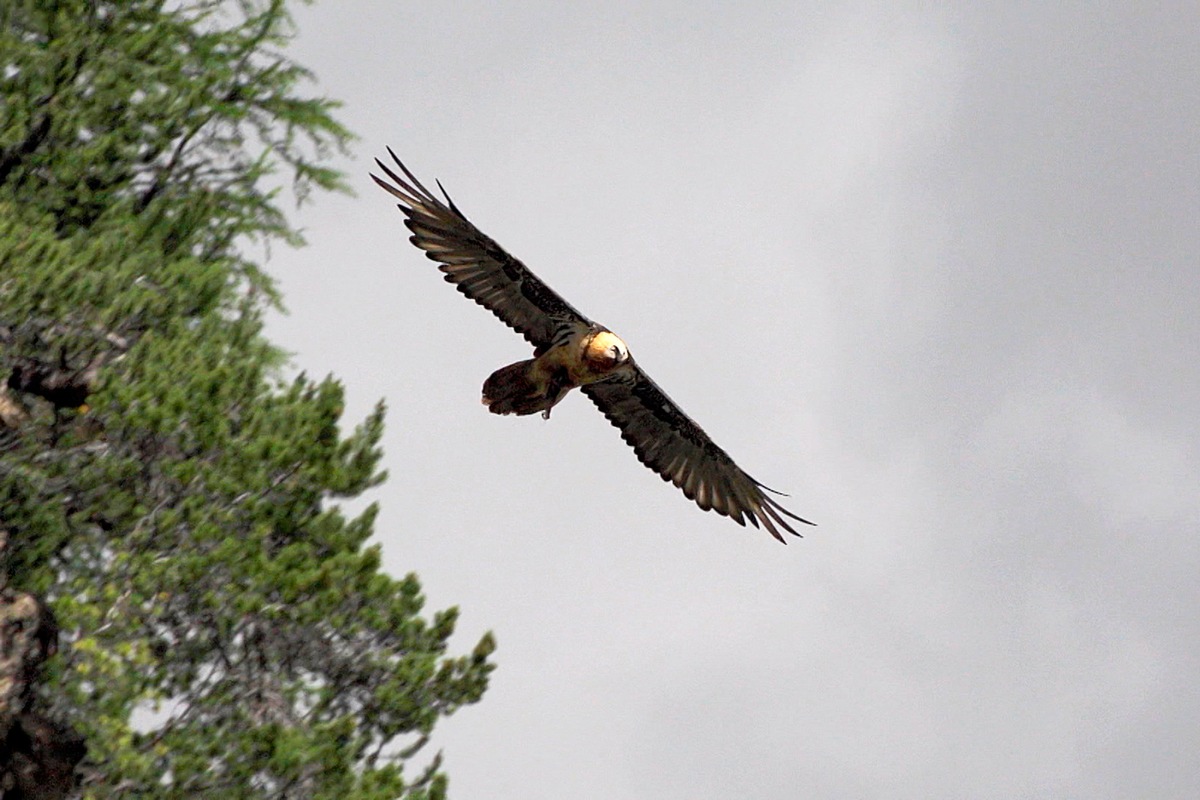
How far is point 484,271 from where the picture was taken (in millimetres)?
11969

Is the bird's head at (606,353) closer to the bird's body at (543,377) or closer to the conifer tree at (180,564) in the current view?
the bird's body at (543,377)

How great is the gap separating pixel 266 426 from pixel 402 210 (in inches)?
108

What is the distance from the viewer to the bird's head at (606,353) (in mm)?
11586

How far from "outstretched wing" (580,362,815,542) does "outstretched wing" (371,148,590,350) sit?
4.90 feet

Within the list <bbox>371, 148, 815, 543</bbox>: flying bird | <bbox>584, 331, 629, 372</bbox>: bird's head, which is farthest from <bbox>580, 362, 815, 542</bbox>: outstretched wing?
<bbox>584, 331, 629, 372</bbox>: bird's head

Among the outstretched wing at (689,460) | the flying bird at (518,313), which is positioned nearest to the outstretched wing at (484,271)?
the flying bird at (518,313)

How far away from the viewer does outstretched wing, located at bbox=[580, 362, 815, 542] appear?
44.5 ft

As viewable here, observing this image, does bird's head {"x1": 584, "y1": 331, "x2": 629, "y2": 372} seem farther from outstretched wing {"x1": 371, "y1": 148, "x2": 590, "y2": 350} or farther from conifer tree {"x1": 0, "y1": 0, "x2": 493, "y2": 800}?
conifer tree {"x1": 0, "y1": 0, "x2": 493, "y2": 800}

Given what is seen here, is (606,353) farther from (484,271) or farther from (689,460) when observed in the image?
(689,460)

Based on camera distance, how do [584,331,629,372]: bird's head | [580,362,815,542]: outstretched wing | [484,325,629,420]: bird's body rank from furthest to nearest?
[580,362,815,542]: outstretched wing → [484,325,629,420]: bird's body → [584,331,629,372]: bird's head

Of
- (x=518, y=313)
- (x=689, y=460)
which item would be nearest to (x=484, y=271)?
(x=518, y=313)

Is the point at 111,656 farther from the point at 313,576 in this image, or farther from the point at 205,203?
the point at 205,203

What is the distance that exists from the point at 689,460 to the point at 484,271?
2.68 meters

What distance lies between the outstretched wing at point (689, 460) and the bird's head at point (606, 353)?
1777mm
